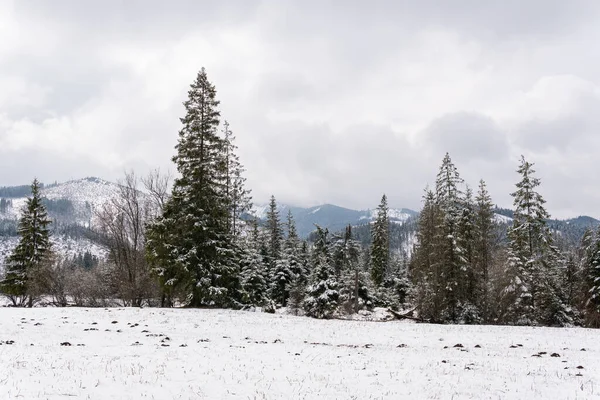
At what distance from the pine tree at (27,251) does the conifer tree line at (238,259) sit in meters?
0.11

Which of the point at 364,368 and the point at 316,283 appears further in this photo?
the point at 316,283

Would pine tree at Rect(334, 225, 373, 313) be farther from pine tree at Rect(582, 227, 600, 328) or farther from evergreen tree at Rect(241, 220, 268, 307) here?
pine tree at Rect(582, 227, 600, 328)

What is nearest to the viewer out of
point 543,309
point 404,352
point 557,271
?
point 404,352

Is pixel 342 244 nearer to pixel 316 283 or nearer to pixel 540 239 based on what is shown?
pixel 316 283

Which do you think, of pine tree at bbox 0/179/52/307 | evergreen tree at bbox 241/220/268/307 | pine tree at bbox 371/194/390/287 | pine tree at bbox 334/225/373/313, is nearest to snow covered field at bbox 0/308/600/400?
evergreen tree at bbox 241/220/268/307

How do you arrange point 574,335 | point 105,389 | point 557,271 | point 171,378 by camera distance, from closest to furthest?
point 105,389 → point 171,378 → point 574,335 → point 557,271

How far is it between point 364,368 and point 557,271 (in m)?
34.3

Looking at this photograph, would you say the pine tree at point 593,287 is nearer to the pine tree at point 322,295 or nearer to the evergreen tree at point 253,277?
the pine tree at point 322,295

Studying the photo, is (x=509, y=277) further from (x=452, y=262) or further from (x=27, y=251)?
(x=27, y=251)

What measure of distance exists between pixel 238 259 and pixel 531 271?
23.2 m

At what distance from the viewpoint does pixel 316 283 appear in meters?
34.8

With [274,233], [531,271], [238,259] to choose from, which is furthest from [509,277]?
[274,233]

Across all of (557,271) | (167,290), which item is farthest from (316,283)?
(557,271)

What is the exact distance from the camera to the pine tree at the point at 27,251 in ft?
130
